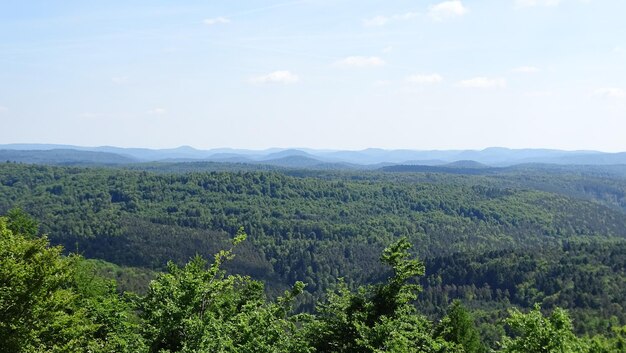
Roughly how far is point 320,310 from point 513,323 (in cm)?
947

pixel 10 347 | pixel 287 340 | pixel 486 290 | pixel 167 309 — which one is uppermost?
pixel 167 309

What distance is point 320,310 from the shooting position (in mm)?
24125

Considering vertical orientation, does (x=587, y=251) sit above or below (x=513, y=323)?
below

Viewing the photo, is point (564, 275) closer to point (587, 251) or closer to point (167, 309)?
point (587, 251)

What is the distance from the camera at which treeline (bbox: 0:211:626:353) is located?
683 inches

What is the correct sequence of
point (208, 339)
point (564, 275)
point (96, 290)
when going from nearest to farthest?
point (208, 339) → point (96, 290) → point (564, 275)

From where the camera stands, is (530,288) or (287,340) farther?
(530,288)

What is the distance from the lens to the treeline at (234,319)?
17.3m

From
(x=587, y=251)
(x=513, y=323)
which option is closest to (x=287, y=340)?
(x=513, y=323)

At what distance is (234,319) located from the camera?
20297mm

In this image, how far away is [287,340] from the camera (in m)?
18.8

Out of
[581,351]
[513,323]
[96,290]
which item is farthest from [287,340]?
[96,290]

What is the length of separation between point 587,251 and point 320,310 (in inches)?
7799

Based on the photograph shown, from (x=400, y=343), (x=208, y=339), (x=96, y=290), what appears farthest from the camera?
(x=96, y=290)
